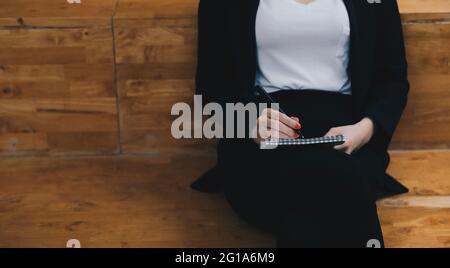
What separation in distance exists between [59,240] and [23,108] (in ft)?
1.83

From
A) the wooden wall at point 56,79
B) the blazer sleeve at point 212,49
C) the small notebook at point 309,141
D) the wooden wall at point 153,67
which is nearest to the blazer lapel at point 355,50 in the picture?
the small notebook at point 309,141

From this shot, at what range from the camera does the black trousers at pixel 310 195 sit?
1426mm

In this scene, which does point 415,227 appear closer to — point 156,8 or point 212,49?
point 212,49

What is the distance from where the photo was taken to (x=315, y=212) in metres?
1.43

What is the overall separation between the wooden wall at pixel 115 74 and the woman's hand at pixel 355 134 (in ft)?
1.42

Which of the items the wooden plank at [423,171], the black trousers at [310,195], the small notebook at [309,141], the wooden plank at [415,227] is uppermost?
the small notebook at [309,141]

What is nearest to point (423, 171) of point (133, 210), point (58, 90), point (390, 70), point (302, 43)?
point (390, 70)

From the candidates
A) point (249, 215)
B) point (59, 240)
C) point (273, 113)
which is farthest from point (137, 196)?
point (273, 113)

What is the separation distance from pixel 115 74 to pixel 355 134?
0.83 meters

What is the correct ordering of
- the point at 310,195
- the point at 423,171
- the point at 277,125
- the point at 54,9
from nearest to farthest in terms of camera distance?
the point at 310,195, the point at 277,125, the point at 423,171, the point at 54,9

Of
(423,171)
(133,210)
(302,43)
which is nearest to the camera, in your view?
(302,43)

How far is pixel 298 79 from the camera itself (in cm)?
173

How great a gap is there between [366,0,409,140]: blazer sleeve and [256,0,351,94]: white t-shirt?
116 mm

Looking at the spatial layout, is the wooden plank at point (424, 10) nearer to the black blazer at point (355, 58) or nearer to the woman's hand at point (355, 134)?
the black blazer at point (355, 58)
